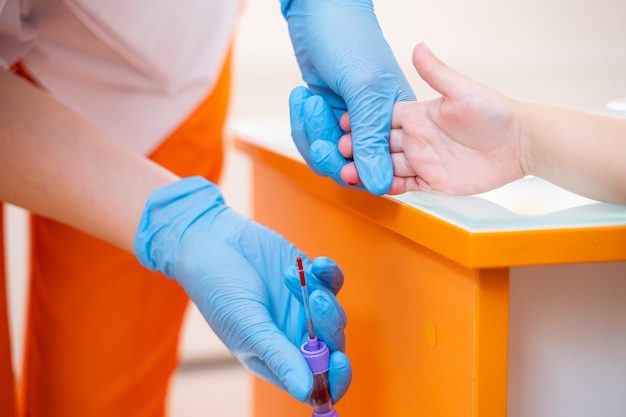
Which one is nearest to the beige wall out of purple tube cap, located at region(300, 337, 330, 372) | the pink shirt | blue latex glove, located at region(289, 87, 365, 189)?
the pink shirt

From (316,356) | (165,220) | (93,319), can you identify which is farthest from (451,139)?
(93,319)

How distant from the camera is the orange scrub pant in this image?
3.93 ft

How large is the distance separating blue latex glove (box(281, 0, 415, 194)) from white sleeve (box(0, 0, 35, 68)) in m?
0.43

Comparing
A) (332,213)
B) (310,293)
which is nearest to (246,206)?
(332,213)

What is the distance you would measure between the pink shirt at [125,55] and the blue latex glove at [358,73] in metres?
0.32

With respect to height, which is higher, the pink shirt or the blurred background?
the pink shirt

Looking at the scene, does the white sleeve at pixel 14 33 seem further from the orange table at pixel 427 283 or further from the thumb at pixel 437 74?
the thumb at pixel 437 74

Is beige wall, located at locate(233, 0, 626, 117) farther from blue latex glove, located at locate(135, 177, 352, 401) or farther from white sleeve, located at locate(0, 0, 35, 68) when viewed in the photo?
blue latex glove, located at locate(135, 177, 352, 401)

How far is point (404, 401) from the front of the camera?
2.43 ft

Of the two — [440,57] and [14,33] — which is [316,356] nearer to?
[14,33]

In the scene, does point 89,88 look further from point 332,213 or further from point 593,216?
point 593,216

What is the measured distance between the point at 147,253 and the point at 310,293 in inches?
11.0

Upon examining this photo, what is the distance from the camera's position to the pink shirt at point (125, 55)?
1.07m

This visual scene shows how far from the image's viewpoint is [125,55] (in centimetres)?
113
